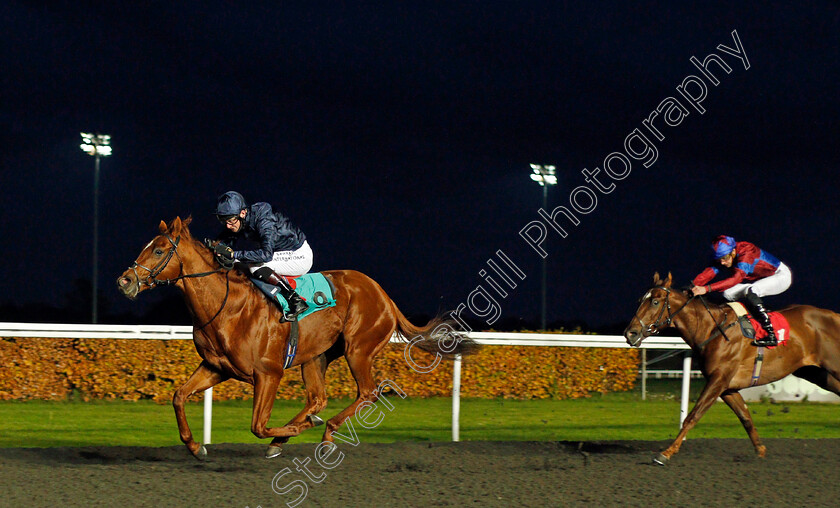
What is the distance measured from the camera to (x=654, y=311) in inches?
221

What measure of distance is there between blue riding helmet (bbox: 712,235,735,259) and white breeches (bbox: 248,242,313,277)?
3034 millimetres

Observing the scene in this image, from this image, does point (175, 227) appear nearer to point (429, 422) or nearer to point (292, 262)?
point (292, 262)

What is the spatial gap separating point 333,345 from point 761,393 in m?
6.70

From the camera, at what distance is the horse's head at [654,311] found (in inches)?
219

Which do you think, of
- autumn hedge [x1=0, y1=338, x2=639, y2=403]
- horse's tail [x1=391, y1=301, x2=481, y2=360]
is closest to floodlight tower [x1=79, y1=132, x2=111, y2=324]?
autumn hedge [x1=0, y1=338, x2=639, y2=403]

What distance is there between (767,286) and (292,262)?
3724 millimetres

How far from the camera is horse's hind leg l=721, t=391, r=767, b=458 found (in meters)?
5.46

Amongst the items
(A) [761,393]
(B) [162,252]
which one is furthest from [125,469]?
(A) [761,393]

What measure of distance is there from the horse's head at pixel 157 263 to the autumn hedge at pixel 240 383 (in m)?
2.64

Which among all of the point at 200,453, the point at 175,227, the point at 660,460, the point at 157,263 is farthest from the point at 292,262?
the point at 660,460

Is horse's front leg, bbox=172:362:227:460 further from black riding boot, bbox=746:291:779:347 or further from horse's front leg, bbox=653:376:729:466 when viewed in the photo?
black riding boot, bbox=746:291:779:347

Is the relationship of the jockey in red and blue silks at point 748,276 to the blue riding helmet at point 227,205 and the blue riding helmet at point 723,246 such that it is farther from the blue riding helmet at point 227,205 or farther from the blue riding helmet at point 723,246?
the blue riding helmet at point 227,205

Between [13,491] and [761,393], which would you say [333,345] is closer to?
[13,491]

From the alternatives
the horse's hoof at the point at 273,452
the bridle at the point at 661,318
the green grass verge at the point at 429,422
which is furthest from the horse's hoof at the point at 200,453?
the bridle at the point at 661,318
